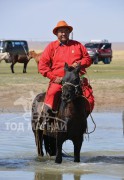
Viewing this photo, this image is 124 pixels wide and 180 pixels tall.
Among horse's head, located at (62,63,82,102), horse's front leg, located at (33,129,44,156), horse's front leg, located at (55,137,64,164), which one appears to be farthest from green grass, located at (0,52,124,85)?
horse's head, located at (62,63,82,102)

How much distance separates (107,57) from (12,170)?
48925 mm

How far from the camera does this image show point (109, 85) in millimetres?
27031

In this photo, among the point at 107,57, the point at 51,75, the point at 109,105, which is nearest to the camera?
the point at 51,75

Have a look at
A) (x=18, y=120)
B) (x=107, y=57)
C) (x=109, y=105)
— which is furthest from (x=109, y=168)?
(x=107, y=57)

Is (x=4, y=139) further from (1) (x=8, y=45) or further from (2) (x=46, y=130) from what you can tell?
(1) (x=8, y=45)

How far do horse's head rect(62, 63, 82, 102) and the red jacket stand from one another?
1.66 feet

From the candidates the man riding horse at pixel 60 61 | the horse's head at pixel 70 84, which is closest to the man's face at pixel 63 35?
the man riding horse at pixel 60 61

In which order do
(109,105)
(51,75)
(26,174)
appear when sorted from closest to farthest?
1. (26,174)
2. (51,75)
3. (109,105)

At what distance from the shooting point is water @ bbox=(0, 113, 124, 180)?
11.3 meters

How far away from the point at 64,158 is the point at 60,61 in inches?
66.4

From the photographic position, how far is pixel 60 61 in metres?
12.4

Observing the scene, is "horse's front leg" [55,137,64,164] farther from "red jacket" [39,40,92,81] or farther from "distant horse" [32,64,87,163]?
"red jacket" [39,40,92,81]

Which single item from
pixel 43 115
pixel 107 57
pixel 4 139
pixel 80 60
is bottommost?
pixel 107 57

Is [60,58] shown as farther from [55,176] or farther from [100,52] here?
[100,52]
